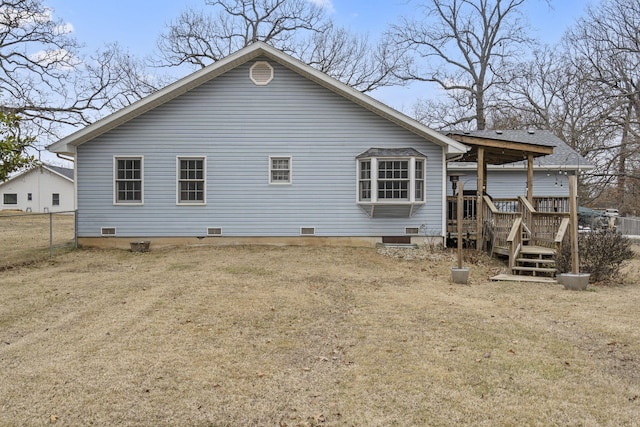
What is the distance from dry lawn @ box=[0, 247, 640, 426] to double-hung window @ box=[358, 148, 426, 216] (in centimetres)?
414

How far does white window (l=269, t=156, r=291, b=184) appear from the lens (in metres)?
12.9

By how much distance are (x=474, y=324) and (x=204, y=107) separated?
32.8 feet

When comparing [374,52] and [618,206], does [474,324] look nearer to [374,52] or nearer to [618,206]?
[374,52]

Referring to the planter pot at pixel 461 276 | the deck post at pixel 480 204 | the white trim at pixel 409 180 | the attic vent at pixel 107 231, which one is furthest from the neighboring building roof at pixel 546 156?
the attic vent at pixel 107 231

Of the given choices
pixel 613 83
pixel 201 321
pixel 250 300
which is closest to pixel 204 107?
pixel 250 300

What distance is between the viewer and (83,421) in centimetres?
331

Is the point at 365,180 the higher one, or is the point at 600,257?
the point at 365,180

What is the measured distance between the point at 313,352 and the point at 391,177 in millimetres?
8488

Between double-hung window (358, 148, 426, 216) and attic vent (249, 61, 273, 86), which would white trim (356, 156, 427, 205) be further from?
attic vent (249, 61, 273, 86)

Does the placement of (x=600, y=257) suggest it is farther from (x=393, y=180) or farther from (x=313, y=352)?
(x=313, y=352)

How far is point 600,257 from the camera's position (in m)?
8.88

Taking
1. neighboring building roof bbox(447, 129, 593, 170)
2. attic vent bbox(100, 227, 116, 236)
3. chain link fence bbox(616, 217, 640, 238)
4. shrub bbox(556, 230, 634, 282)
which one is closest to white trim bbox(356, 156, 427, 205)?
shrub bbox(556, 230, 634, 282)

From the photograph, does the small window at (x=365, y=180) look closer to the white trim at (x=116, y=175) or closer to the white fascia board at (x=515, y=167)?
the white fascia board at (x=515, y=167)

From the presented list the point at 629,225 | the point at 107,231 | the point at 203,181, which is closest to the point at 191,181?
the point at 203,181
